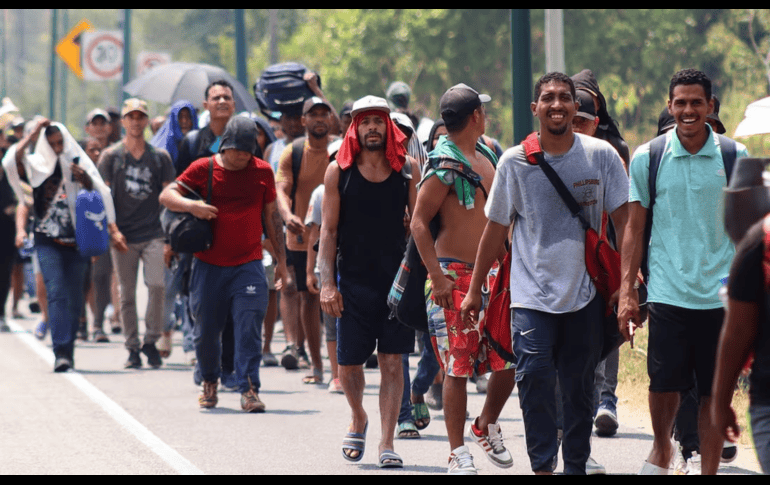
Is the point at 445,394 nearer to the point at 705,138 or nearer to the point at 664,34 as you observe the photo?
the point at 705,138

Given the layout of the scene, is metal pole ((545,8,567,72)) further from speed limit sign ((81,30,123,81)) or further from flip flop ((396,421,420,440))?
speed limit sign ((81,30,123,81))

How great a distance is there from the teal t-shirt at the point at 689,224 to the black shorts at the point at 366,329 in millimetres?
1837

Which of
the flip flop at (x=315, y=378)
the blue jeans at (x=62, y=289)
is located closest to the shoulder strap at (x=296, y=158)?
the flip flop at (x=315, y=378)

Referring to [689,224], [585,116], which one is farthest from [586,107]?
[689,224]

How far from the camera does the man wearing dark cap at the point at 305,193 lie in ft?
38.3

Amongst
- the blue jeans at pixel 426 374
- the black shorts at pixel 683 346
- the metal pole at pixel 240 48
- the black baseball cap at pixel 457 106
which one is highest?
the metal pole at pixel 240 48

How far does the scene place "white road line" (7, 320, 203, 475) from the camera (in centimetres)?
802

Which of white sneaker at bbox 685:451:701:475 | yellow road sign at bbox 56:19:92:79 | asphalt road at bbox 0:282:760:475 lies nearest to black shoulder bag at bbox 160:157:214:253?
asphalt road at bbox 0:282:760:475

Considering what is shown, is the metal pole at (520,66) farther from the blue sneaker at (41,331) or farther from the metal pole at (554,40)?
the blue sneaker at (41,331)

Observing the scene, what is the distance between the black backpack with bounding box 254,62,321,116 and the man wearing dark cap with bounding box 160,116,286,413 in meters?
2.85

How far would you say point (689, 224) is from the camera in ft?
21.7

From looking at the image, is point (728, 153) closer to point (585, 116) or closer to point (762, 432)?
point (585, 116)

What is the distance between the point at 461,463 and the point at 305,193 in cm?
506

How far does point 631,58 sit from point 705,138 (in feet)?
117
